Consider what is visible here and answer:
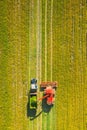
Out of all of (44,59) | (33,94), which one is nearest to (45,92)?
(33,94)

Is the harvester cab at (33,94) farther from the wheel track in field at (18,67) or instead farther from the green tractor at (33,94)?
the wheel track in field at (18,67)

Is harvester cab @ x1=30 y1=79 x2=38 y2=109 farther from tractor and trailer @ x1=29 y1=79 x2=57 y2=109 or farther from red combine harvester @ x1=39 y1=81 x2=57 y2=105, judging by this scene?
red combine harvester @ x1=39 y1=81 x2=57 y2=105

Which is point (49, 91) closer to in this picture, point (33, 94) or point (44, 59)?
point (33, 94)

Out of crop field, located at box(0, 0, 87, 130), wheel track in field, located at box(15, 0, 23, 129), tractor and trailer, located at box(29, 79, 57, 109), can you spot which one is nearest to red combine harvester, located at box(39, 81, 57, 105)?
tractor and trailer, located at box(29, 79, 57, 109)

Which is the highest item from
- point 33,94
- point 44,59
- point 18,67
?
point 44,59

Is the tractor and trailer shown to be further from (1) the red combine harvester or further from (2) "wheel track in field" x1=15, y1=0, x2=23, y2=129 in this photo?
(2) "wheel track in field" x1=15, y1=0, x2=23, y2=129

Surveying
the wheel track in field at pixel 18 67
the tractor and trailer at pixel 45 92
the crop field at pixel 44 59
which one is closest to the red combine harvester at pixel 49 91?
the tractor and trailer at pixel 45 92

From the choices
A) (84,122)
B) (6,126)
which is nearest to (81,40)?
(84,122)

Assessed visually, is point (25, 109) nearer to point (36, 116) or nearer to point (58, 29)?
point (36, 116)
